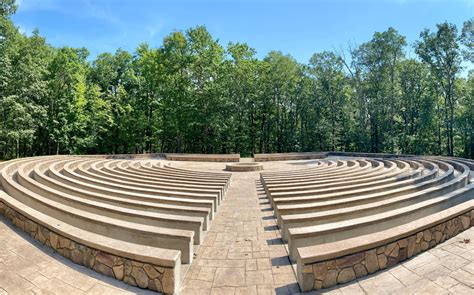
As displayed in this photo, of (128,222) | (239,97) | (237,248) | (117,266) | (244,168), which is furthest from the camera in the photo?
(239,97)

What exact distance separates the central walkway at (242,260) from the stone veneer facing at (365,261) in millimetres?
384

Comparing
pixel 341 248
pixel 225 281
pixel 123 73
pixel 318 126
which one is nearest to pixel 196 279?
pixel 225 281

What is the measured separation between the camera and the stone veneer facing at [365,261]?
3.68 metres

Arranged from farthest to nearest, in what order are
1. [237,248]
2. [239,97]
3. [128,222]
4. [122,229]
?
1. [239,97]
2. [237,248]
3. [128,222]
4. [122,229]

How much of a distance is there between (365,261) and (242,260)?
205cm

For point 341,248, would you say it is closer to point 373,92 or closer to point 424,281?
point 424,281

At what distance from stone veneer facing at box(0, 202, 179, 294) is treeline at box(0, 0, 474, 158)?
24.5 metres

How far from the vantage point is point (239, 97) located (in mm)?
32344


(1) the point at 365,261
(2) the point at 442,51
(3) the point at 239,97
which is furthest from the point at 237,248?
(2) the point at 442,51

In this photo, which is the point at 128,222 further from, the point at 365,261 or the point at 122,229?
the point at 365,261

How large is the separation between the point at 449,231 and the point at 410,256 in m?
1.45

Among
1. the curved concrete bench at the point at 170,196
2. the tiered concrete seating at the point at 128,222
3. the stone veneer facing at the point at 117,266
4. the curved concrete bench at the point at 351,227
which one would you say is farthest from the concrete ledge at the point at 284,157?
the stone veneer facing at the point at 117,266

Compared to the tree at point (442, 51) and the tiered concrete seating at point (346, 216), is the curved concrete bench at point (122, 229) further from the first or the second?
the tree at point (442, 51)

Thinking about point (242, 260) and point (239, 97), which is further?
point (239, 97)
